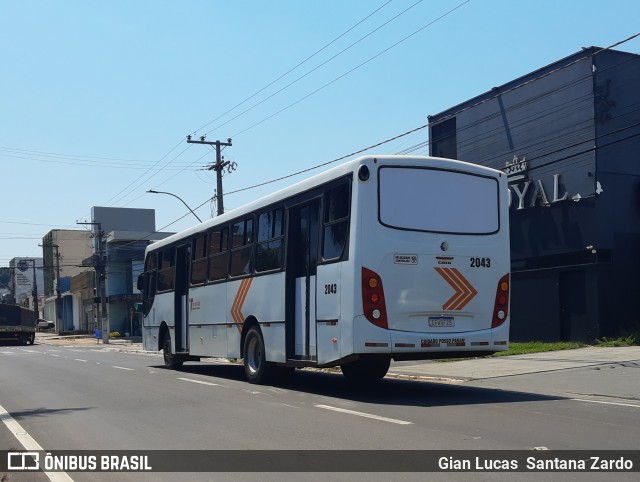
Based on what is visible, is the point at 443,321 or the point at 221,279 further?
the point at 221,279

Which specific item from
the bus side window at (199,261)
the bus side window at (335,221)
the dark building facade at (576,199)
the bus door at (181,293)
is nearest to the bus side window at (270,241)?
the bus side window at (335,221)

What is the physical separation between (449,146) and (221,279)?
626 inches

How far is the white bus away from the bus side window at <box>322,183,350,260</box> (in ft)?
0.06

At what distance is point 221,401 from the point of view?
12.5m

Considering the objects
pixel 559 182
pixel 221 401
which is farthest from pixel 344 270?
pixel 559 182

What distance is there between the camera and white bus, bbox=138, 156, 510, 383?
37.4 ft

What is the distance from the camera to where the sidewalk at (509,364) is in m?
16.4

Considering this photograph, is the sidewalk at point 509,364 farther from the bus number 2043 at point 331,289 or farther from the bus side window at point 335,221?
the bus side window at point 335,221

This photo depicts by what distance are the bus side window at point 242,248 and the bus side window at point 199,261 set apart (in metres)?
1.84

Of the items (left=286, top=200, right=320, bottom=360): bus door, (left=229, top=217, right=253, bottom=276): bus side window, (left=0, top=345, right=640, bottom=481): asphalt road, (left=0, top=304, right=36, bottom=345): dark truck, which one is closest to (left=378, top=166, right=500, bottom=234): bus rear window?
(left=286, top=200, right=320, bottom=360): bus door

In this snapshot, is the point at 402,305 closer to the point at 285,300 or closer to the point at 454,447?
the point at 285,300

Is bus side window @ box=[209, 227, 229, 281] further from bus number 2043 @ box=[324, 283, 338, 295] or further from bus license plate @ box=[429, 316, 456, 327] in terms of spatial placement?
bus license plate @ box=[429, 316, 456, 327]

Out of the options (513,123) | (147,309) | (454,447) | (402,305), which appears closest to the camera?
(454,447)

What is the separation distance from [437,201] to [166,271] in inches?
419
